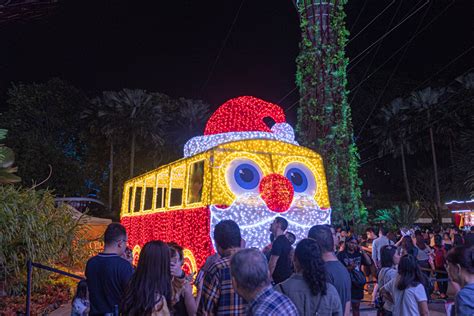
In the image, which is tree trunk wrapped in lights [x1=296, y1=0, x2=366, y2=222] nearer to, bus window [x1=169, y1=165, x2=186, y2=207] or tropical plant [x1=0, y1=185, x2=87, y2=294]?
bus window [x1=169, y1=165, x2=186, y2=207]

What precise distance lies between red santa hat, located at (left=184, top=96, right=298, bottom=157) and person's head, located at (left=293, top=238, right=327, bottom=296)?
22.1 ft

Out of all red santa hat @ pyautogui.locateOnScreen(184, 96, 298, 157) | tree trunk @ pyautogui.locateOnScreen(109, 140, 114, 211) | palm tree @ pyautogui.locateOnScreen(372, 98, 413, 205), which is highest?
palm tree @ pyautogui.locateOnScreen(372, 98, 413, 205)

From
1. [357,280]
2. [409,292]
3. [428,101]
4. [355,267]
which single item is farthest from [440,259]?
[428,101]

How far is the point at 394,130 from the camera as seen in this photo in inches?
1294

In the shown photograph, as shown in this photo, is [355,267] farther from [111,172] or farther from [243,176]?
[111,172]

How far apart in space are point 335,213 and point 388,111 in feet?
61.4

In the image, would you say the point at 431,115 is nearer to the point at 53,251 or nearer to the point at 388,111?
the point at 388,111

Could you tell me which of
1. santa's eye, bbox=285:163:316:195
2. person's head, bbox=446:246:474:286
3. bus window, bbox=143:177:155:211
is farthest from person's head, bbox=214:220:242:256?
bus window, bbox=143:177:155:211

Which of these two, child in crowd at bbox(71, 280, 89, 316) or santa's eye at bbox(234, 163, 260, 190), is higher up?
santa's eye at bbox(234, 163, 260, 190)

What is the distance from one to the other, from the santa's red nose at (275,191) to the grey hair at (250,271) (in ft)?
20.6


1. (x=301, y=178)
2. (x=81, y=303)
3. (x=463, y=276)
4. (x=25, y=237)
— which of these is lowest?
(x=81, y=303)

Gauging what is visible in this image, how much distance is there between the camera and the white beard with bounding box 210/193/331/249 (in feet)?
28.5

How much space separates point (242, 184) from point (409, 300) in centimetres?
518

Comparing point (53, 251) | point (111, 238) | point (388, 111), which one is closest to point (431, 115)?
point (388, 111)
